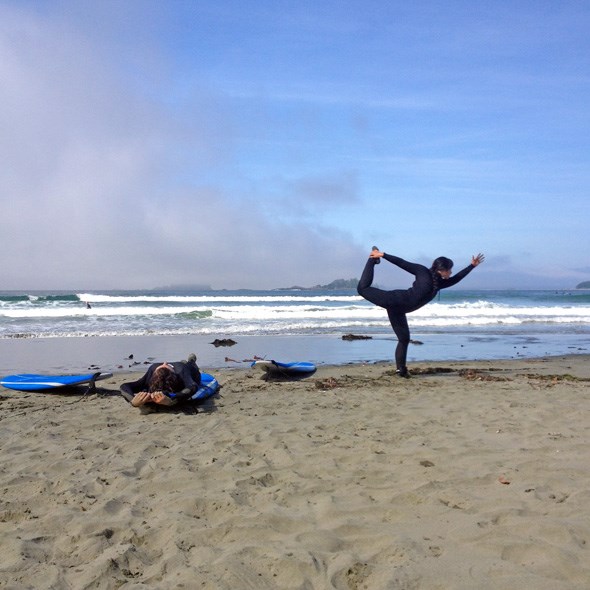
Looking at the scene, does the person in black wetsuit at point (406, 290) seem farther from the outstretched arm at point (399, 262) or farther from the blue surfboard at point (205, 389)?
the blue surfboard at point (205, 389)

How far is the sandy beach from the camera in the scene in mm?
2990

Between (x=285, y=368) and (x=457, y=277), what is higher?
(x=457, y=277)

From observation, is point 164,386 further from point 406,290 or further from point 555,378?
point 555,378

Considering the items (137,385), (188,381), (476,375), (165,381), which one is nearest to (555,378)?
(476,375)

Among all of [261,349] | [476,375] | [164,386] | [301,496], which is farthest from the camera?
[261,349]

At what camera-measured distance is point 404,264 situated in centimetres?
927

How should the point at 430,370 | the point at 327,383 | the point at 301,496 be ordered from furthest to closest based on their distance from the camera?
the point at 430,370 → the point at 327,383 → the point at 301,496

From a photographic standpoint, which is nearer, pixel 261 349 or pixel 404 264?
pixel 404 264

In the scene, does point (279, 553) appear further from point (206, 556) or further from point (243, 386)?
point (243, 386)

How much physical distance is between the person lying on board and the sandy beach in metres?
0.21

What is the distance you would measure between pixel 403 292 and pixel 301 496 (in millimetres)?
5949

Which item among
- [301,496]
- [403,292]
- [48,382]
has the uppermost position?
[403,292]

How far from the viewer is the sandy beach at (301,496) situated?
9.81 ft

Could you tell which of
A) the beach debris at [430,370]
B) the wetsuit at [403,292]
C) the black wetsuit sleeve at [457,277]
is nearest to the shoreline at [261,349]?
the beach debris at [430,370]
